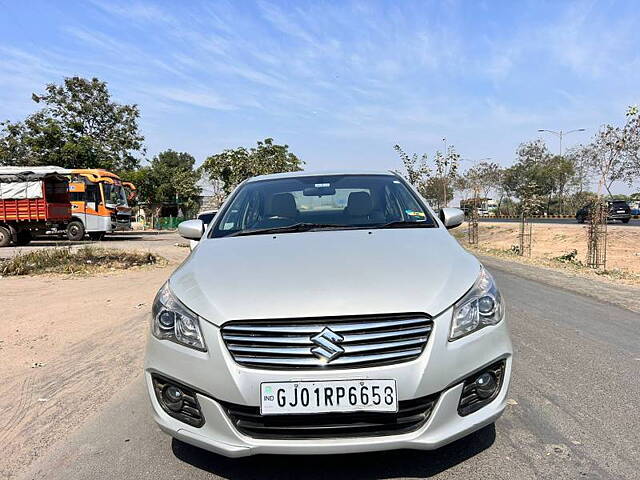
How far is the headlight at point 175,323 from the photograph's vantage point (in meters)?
2.30

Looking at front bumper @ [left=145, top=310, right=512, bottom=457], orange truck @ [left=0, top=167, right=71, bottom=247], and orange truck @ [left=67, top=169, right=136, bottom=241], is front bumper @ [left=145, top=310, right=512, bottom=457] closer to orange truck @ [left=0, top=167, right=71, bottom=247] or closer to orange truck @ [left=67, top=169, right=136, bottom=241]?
orange truck @ [left=0, top=167, right=71, bottom=247]

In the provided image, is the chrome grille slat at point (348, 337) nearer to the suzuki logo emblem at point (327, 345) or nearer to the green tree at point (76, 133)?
the suzuki logo emblem at point (327, 345)

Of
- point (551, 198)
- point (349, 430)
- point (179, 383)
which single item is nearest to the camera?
point (349, 430)

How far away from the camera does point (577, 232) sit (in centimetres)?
2403

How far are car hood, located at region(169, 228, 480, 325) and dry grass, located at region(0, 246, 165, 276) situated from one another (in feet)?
29.5

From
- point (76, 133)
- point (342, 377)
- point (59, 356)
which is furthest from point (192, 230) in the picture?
point (76, 133)

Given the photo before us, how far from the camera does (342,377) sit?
6.84ft

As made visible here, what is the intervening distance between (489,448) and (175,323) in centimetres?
177

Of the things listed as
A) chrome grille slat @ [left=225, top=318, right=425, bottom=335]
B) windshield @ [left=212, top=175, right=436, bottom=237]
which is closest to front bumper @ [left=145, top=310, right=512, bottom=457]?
chrome grille slat @ [left=225, top=318, right=425, bottom=335]

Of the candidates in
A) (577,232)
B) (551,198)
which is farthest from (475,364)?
(551,198)

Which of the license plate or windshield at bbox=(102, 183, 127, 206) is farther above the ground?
windshield at bbox=(102, 183, 127, 206)

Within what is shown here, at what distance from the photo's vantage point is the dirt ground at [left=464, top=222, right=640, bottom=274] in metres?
16.1

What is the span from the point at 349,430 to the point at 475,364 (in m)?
0.64

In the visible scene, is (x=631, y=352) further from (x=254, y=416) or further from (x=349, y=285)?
(x=254, y=416)
